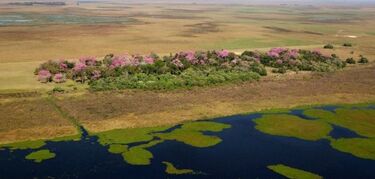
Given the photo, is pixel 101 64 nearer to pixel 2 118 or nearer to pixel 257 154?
pixel 2 118

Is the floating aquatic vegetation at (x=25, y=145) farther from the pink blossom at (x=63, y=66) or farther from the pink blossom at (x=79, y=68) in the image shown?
the pink blossom at (x=63, y=66)

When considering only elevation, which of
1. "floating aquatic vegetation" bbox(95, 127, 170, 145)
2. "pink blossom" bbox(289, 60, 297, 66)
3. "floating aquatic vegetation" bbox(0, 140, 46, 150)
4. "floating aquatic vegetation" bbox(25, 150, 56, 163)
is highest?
"pink blossom" bbox(289, 60, 297, 66)

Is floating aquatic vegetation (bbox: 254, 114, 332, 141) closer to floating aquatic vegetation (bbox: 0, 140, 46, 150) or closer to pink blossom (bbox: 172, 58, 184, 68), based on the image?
floating aquatic vegetation (bbox: 0, 140, 46, 150)

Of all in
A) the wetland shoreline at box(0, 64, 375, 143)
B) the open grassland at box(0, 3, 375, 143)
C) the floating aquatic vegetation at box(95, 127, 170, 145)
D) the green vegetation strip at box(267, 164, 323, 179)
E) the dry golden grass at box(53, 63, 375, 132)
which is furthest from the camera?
the dry golden grass at box(53, 63, 375, 132)

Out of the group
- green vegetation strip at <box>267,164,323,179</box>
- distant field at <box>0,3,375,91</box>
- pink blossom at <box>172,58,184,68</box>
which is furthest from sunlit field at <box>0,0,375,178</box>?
distant field at <box>0,3,375,91</box>

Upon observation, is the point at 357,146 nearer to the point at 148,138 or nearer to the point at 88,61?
the point at 148,138

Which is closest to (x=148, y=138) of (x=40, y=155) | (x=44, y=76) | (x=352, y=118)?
(x=40, y=155)

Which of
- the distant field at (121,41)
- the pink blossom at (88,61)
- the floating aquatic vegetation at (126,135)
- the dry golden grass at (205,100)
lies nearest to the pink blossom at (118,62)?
the pink blossom at (88,61)
